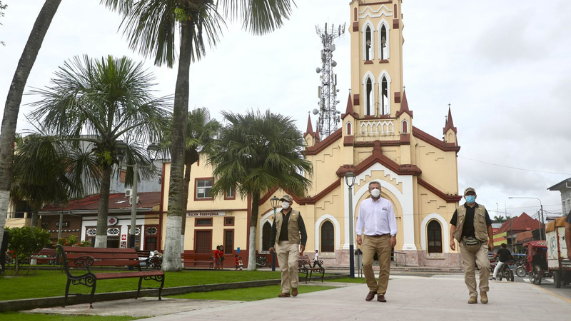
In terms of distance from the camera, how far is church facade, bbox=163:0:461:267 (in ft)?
112

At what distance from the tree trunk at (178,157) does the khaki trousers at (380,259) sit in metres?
6.55

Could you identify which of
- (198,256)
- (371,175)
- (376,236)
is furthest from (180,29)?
(371,175)

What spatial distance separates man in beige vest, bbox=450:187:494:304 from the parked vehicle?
7541 millimetres

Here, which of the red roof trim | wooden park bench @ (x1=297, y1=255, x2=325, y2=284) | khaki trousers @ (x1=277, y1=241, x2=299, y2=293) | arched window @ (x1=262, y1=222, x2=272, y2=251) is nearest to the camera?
khaki trousers @ (x1=277, y1=241, x2=299, y2=293)

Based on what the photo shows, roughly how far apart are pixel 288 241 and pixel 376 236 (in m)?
1.66

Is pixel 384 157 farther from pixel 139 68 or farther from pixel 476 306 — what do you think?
pixel 476 306

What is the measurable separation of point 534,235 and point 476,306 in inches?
1942

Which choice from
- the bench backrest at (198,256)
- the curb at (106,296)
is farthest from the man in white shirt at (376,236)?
the bench backrest at (198,256)

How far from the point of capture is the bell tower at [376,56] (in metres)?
37.3

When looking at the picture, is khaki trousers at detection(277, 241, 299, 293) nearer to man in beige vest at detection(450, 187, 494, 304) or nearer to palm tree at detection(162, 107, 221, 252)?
man in beige vest at detection(450, 187, 494, 304)

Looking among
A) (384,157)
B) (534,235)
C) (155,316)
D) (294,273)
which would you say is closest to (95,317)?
(155,316)

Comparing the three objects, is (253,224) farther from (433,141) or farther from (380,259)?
(433,141)

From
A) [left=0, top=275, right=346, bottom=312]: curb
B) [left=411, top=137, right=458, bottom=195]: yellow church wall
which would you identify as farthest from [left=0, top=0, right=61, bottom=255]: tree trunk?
[left=411, top=137, right=458, bottom=195]: yellow church wall

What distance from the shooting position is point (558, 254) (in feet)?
50.0
